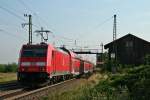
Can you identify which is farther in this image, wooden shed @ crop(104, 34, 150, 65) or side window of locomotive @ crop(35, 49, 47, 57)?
wooden shed @ crop(104, 34, 150, 65)

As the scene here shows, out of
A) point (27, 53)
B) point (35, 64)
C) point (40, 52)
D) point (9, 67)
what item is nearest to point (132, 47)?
point (9, 67)

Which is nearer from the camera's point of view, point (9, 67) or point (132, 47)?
point (132, 47)

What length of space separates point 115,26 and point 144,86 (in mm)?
37878

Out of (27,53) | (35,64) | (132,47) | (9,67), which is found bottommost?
(35,64)

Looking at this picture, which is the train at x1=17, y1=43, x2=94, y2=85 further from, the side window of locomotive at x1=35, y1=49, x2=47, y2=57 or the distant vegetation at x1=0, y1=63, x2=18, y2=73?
the distant vegetation at x1=0, y1=63, x2=18, y2=73

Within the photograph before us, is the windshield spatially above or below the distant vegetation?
above

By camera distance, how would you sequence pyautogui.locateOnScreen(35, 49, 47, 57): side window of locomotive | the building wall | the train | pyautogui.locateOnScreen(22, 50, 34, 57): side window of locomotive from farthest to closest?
the building wall < pyautogui.locateOnScreen(22, 50, 34, 57): side window of locomotive < pyautogui.locateOnScreen(35, 49, 47, 57): side window of locomotive < the train

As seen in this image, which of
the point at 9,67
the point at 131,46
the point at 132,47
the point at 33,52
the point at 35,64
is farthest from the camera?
the point at 9,67

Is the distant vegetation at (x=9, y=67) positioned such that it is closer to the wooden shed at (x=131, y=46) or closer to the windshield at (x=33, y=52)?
the wooden shed at (x=131, y=46)

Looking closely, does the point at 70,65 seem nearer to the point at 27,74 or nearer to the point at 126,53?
the point at 27,74

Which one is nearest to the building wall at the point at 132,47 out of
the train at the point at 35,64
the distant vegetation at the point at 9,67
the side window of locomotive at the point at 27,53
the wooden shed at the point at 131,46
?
the wooden shed at the point at 131,46

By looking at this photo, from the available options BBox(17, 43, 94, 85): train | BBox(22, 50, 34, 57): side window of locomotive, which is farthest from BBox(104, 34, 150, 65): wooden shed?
BBox(22, 50, 34, 57): side window of locomotive

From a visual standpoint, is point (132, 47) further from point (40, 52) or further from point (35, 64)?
point (35, 64)

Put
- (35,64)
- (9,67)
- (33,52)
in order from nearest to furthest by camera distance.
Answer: (35,64)
(33,52)
(9,67)
